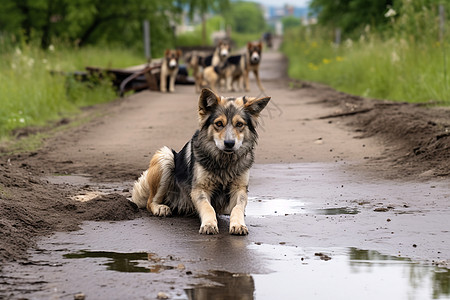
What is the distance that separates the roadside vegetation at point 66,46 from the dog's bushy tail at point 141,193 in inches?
248

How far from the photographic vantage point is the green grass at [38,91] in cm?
1650

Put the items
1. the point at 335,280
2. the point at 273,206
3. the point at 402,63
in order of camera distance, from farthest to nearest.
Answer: the point at 402,63 < the point at 273,206 < the point at 335,280

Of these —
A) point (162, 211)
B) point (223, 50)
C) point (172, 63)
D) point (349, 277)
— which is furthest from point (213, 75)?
point (349, 277)

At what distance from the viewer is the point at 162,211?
773 cm

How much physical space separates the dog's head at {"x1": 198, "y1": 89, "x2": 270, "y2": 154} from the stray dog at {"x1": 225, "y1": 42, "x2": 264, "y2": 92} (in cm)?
1689

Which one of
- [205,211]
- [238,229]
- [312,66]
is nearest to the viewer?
[238,229]

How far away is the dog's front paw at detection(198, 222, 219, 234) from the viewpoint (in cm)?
680

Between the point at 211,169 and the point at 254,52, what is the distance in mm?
18553

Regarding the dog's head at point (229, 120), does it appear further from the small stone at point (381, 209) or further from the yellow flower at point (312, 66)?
the yellow flower at point (312, 66)

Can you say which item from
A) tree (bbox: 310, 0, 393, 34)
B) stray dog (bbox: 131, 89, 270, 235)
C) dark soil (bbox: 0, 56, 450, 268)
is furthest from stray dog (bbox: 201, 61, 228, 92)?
stray dog (bbox: 131, 89, 270, 235)

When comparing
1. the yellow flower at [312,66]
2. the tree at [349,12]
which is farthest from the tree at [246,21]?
the yellow flower at [312,66]

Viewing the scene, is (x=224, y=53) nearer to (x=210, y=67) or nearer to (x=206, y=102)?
(x=210, y=67)

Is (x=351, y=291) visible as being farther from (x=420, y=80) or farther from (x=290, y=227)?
(x=420, y=80)

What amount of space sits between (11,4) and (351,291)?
34639 millimetres
